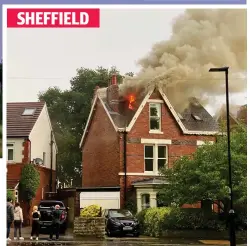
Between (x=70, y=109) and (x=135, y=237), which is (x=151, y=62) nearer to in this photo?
(x=70, y=109)

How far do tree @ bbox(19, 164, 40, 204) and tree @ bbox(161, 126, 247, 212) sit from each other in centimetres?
220

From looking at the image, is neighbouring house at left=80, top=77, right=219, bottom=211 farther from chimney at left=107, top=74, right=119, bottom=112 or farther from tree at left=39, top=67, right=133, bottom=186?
tree at left=39, top=67, right=133, bottom=186

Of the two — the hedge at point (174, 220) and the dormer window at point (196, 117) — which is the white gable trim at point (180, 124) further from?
the hedge at point (174, 220)

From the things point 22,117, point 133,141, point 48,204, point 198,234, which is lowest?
point 198,234

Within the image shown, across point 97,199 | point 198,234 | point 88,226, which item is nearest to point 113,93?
point 97,199

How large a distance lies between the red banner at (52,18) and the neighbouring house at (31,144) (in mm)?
1289

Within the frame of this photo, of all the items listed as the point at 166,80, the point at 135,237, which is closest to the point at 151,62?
the point at 166,80

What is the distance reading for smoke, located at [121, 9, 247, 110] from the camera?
55.0 feet

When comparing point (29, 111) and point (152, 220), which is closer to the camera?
point (29, 111)

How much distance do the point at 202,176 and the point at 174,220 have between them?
88 centimetres

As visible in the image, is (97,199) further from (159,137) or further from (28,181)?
(159,137)

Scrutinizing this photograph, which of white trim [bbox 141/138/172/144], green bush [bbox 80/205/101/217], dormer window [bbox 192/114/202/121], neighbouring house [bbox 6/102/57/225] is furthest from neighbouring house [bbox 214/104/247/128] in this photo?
neighbouring house [bbox 6/102/57/225]

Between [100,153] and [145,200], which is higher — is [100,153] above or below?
above

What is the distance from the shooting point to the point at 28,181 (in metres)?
17.2
